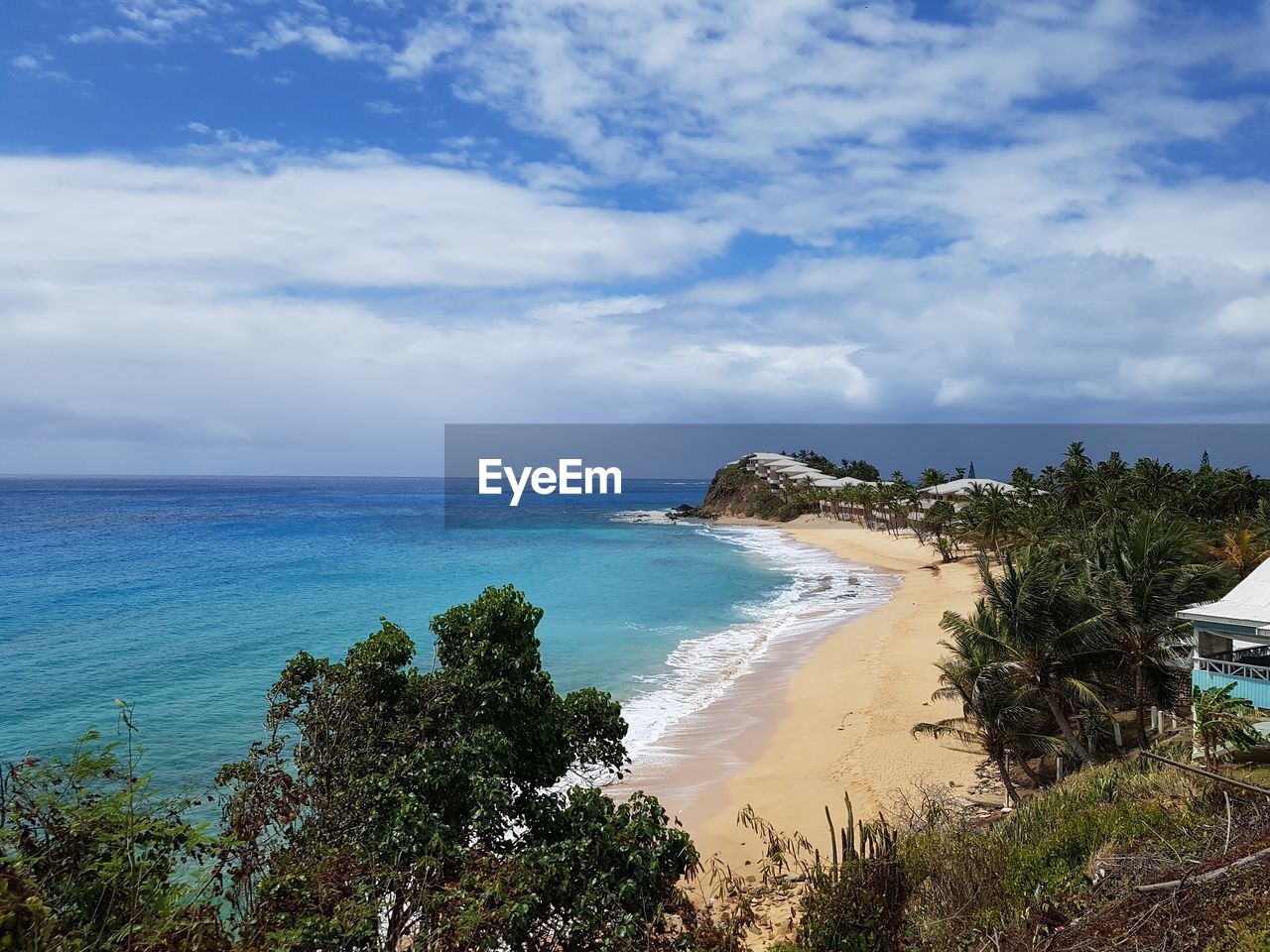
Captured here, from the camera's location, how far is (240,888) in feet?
25.2

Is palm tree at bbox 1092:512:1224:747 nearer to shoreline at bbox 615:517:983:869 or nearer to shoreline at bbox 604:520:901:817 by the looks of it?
shoreline at bbox 615:517:983:869

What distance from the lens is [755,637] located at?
111ft

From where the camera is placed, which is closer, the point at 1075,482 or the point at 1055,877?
the point at 1055,877

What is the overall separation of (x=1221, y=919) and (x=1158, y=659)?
11.9m

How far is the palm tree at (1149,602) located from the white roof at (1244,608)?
2.30 feet

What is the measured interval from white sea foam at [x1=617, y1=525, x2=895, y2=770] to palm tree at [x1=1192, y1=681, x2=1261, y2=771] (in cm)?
1183

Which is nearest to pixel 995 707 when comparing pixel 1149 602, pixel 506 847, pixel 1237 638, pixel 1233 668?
pixel 1149 602

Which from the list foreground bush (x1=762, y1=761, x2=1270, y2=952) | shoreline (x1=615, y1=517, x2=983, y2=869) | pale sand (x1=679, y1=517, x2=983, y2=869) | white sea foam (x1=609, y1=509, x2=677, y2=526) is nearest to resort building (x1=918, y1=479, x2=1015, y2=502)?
pale sand (x1=679, y1=517, x2=983, y2=869)

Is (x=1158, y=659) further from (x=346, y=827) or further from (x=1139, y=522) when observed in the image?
(x=346, y=827)

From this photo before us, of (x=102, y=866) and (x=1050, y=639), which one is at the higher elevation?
(x=102, y=866)

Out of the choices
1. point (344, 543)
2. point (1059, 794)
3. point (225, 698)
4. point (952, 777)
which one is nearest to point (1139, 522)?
point (952, 777)

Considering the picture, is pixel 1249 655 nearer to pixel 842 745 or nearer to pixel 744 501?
pixel 842 745

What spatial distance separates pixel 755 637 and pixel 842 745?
47.6ft

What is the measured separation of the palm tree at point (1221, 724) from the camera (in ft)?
37.0
